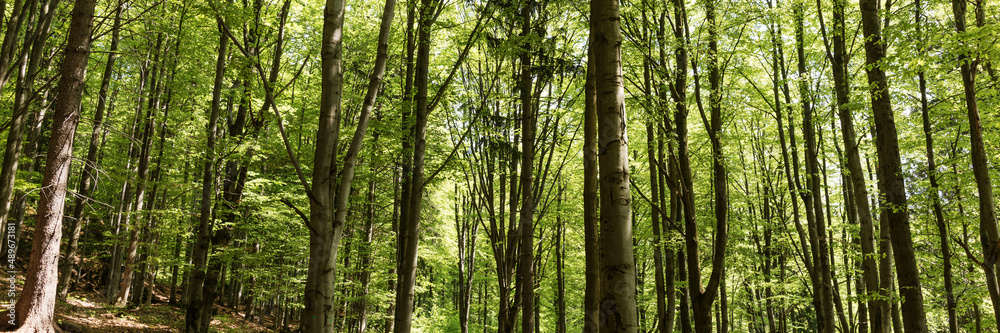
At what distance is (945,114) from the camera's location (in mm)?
10805

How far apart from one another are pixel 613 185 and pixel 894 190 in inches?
197

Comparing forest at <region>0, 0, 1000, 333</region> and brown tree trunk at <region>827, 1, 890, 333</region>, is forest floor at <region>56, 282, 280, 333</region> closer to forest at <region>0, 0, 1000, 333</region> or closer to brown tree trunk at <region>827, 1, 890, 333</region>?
forest at <region>0, 0, 1000, 333</region>

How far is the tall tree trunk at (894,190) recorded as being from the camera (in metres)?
5.80

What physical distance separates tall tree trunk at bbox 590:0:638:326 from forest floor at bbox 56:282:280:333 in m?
Answer: 10.1

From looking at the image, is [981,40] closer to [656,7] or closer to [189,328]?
[656,7]

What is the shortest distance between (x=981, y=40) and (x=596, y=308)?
5.25 metres

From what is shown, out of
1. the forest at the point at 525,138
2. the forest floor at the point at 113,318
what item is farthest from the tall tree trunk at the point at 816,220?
the forest floor at the point at 113,318

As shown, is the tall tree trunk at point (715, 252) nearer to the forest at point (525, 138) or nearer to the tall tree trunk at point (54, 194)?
the forest at point (525, 138)

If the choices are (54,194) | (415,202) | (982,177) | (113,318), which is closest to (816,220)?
(982,177)

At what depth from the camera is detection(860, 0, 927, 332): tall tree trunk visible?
5801 mm

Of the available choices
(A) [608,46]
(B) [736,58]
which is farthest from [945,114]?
(A) [608,46]

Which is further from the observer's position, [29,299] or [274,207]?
[274,207]

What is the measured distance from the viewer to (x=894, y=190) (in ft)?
19.5

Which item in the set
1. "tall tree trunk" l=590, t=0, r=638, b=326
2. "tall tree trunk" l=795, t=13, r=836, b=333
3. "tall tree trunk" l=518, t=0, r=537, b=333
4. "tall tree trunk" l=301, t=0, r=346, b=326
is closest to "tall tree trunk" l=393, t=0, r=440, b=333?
"tall tree trunk" l=518, t=0, r=537, b=333
